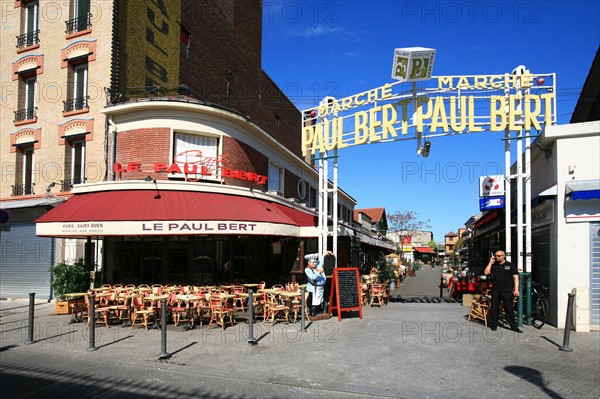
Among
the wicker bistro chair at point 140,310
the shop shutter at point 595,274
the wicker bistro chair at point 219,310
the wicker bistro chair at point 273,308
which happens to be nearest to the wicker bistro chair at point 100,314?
the wicker bistro chair at point 140,310

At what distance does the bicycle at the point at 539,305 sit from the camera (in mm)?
10320

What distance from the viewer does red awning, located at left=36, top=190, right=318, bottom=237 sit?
36.7ft

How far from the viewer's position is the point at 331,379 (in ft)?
20.9

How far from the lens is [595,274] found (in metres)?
9.65

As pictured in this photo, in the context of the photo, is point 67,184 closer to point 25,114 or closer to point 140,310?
point 25,114

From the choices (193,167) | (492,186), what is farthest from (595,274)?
(193,167)

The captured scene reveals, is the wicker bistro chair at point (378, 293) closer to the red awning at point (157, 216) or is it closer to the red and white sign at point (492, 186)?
the red awning at point (157, 216)

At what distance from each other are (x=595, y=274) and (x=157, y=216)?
10279 mm

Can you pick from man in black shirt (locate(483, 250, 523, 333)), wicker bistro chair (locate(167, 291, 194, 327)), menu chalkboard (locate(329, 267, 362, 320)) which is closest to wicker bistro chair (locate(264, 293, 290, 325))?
menu chalkboard (locate(329, 267, 362, 320))

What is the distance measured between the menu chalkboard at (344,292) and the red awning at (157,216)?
2.22 meters

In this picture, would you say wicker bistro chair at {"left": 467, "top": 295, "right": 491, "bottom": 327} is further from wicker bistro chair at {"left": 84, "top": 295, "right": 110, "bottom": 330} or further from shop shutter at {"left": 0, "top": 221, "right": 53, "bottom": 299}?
shop shutter at {"left": 0, "top": 221, "right": 53, "bottom": 299}

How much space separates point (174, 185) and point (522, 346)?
31.6ft

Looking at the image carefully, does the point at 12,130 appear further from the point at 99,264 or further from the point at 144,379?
the point at 144,379

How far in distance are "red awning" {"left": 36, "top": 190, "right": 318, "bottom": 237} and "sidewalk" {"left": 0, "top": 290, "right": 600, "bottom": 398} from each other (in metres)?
2.45
